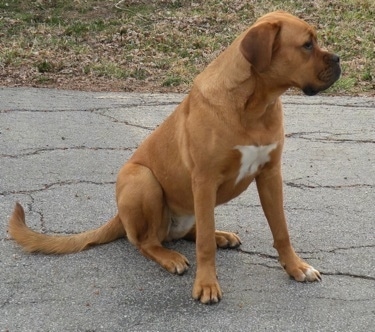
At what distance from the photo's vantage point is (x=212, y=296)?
3699 millimetres

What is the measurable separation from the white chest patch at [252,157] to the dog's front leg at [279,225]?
151mm

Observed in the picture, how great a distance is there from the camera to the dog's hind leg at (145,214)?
4117 mm

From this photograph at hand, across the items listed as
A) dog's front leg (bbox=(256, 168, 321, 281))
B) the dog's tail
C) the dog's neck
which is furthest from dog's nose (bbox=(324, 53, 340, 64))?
the dog's tail

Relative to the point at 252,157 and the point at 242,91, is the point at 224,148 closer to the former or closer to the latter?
the point at 252,157

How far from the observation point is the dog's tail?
4.28m

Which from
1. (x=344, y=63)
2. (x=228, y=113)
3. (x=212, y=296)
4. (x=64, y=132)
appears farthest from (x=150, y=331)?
(x=344, y=63)

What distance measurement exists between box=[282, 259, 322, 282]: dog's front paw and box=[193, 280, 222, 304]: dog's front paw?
1.60 ft

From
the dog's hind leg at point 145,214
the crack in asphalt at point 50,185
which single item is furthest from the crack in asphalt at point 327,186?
the dog's hind leg at point 145,214

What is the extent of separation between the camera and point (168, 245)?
14.8ft

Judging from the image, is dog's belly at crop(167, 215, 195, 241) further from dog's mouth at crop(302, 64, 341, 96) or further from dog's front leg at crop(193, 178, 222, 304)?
dog's mouth at crop(302, 64, 341, 96)

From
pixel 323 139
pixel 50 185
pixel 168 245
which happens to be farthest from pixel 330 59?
pixel 323 139

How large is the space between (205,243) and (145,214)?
54 centimetres

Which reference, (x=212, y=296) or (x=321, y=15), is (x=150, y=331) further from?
(x=321, y=15)

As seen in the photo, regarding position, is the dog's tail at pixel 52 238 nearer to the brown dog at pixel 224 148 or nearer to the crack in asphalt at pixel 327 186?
the brown dog at pixel 224 148
